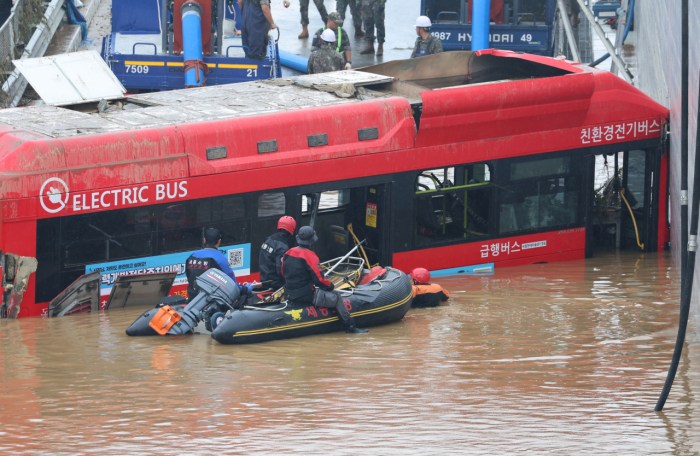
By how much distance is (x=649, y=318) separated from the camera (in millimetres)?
15484

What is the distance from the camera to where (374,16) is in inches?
1197

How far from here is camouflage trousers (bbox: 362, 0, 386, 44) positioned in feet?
98.7

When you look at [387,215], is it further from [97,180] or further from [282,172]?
[97,180]

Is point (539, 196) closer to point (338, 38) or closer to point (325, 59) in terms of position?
point (325, 59)

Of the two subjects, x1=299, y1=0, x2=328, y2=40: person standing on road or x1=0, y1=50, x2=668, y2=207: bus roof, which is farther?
x1=299, y1=0, x2=328, y2=40: person standing on road

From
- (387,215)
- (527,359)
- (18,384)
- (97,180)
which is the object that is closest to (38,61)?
(97,180)

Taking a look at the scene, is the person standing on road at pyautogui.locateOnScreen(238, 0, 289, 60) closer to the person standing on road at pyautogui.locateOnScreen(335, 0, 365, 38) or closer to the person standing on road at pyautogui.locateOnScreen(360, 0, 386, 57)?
the person standing on road at pyautogui.locateOnScreen(360, 0, 386, 57)

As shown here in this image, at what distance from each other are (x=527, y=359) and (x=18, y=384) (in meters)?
4.60

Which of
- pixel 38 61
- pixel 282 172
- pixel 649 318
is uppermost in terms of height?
pixel 38 61

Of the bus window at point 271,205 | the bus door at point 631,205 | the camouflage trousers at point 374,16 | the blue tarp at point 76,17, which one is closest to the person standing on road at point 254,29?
the camouflage trousers at point 374,16


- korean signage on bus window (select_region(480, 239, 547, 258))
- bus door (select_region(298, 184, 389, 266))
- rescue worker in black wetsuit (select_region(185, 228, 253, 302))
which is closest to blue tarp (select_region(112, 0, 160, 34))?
bus door (select_region(298, 184, 389, 266))

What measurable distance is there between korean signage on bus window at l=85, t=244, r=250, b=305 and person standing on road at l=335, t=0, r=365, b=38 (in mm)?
15530

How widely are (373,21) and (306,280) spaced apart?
675 inches

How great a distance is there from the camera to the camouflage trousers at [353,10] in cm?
3088
